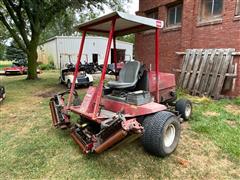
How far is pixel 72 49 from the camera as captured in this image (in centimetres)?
2147

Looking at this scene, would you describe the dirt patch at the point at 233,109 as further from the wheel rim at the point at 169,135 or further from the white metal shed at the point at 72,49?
the white metal shed at the point at 72,49

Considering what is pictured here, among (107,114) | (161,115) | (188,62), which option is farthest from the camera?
(188,62)

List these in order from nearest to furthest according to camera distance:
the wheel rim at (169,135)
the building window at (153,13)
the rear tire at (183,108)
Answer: the wheel rim at (169,135) < the rear tire at (183,108) < the building window at (153,13)

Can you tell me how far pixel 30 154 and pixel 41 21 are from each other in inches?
409

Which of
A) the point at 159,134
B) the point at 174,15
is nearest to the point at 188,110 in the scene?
the point at 159,134

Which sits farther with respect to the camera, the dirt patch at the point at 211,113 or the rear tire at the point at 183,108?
the dirt patch at the point at 211,113

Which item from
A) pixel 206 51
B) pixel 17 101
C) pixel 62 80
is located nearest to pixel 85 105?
pixel 17 101

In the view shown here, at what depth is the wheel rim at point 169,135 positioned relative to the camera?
3.32 meters

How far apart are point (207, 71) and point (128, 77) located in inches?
160

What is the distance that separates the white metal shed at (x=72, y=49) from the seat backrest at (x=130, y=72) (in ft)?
52.1

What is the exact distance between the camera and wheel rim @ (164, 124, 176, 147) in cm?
332

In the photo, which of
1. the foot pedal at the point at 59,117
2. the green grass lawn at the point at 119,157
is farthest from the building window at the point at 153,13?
the foot pedal at the point at 59,117

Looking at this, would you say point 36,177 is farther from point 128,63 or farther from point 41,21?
point 41,21

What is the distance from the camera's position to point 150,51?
9.80m
